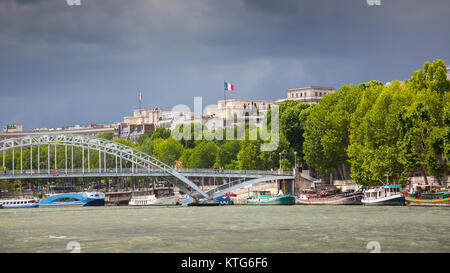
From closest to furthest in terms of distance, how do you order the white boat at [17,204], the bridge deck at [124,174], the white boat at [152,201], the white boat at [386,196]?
1. the white boat at [386,196]
2. the bridge deck at [124,174]
3. the white boat at [17,204]
4. the white boat at [152,201]

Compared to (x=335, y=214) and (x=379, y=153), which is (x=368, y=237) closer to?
(x=335, y=214)

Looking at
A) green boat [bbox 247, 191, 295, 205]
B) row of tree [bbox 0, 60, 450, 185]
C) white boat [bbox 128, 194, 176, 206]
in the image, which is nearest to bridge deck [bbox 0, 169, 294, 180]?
green boat [bbox 247, 191, 295, 205]

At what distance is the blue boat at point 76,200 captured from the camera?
7762 cm

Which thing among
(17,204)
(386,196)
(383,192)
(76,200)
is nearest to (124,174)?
(76,200)

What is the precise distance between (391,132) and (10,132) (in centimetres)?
13889

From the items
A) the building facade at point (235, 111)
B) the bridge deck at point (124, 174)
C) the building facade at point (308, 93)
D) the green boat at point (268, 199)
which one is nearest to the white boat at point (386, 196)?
the green boat at point (268, 199)

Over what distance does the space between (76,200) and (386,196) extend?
4023 centimetres

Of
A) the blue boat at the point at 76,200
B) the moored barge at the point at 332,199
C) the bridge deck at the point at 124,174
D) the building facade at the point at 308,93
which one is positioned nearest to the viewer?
the moored barge at the point at 332,199

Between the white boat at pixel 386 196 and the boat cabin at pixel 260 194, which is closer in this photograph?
the white boat at pixel 386 196

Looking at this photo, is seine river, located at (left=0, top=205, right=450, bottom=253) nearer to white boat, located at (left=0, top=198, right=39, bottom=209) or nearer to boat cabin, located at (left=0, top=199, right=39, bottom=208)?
white boat, located at (left=0, top=198, right=39, bottom=209)

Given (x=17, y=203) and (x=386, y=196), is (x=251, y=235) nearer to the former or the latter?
(x=386, y=196)

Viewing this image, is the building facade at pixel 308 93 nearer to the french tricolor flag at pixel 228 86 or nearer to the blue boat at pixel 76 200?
the french tricolor flag at pixel 228 86

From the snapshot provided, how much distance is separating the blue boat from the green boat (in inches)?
825

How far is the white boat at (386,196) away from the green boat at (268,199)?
390 inches
